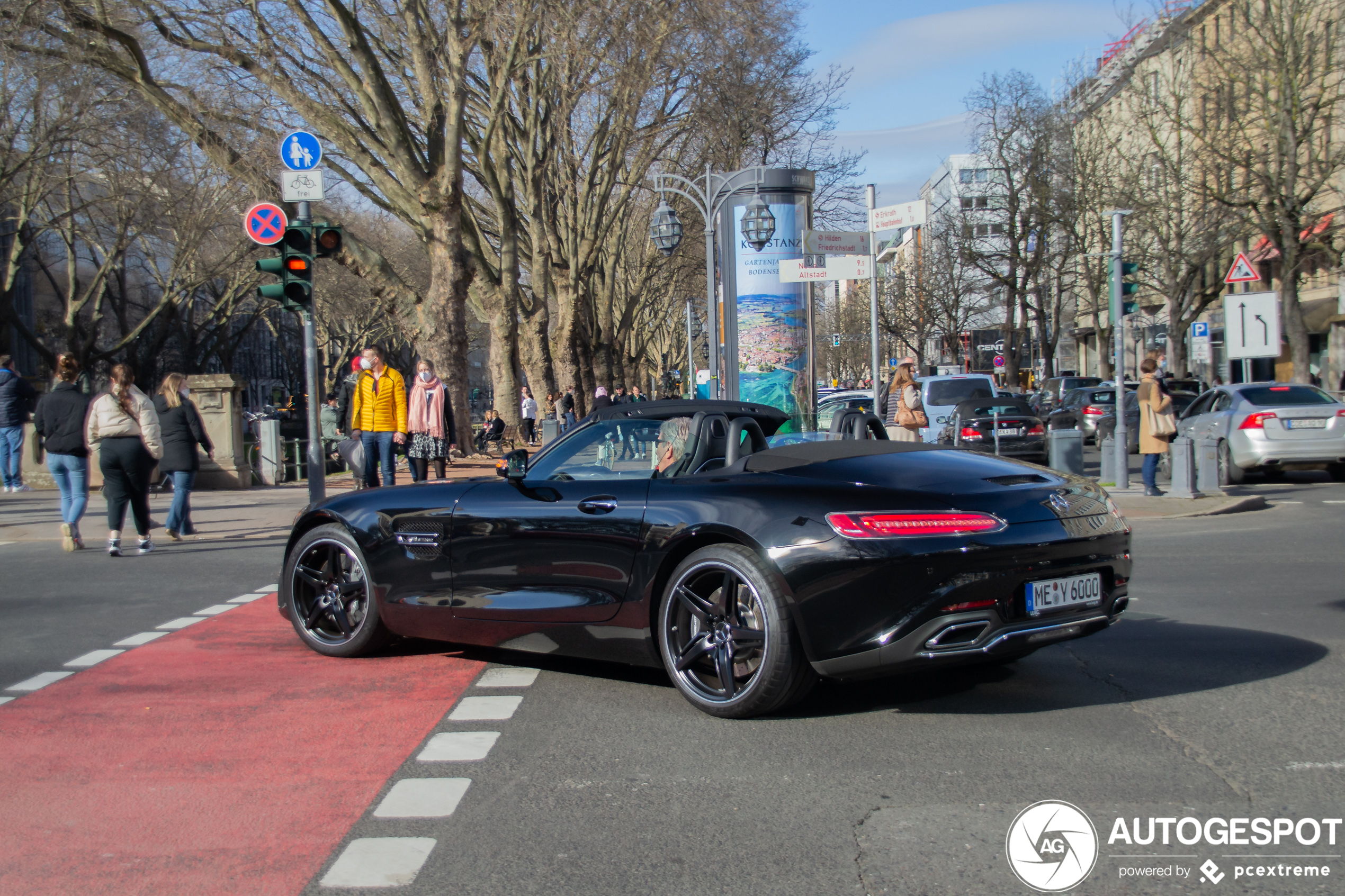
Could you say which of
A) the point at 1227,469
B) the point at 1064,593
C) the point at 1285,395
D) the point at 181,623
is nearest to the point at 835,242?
the point at 1227,469

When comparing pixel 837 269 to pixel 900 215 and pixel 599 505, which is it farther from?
pixel 599 505

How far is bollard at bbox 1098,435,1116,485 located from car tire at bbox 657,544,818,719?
1323 cm

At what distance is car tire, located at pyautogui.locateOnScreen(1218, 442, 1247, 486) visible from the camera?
57.9 ft

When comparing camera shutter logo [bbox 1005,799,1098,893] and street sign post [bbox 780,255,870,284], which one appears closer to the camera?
camera shutter logo [bbox 1005,799,1098,893]

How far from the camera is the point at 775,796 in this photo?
4141mm

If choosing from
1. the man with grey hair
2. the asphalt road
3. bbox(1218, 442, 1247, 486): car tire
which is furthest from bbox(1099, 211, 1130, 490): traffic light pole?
the man with grey hair

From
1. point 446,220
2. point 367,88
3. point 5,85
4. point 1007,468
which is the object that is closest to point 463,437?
point 446,220

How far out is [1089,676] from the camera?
5781 mm

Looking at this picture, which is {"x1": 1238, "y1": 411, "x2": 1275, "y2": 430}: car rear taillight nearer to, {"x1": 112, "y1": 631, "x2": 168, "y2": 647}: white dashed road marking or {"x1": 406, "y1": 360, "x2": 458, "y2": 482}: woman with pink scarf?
{"x1": 406, "y1": 360, "x2": 458, "y2": 482}: woman with pink scarf

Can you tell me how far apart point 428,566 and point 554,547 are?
86cm

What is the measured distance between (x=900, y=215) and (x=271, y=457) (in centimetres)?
1159

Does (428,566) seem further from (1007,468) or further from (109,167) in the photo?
(109,167)

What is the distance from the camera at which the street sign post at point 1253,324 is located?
68.1 feet

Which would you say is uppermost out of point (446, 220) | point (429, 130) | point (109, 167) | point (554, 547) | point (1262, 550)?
point (109, 167)
